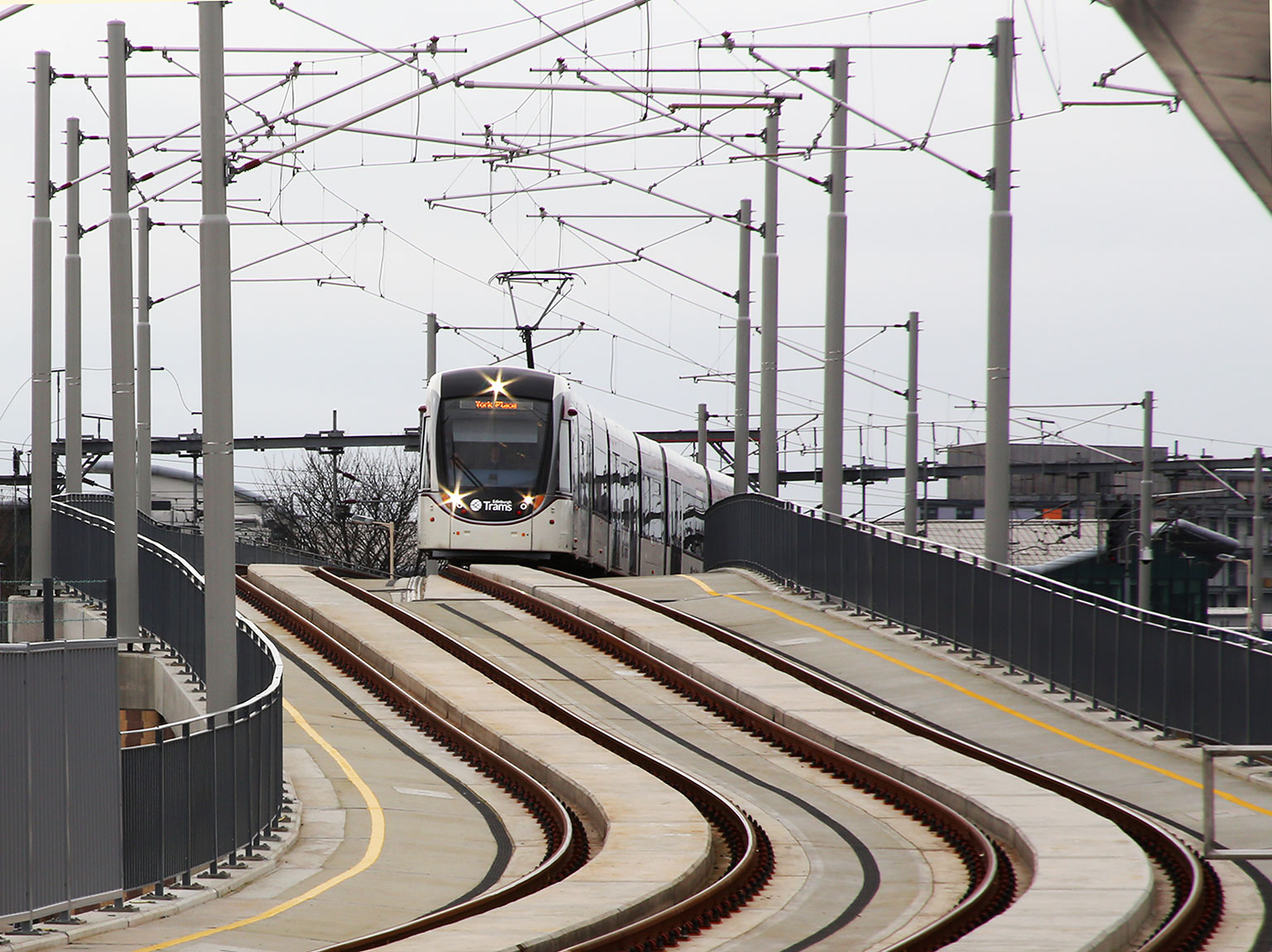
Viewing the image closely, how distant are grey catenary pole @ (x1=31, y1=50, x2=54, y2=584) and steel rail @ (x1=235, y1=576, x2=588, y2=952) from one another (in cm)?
429

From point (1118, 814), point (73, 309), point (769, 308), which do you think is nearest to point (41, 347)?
point (73, 309)

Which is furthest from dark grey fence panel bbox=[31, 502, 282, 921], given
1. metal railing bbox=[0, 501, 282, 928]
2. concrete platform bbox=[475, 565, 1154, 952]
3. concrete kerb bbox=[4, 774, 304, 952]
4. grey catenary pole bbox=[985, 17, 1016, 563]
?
grey catenary pole bbox=[985, 17, 1016, 563]

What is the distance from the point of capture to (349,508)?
298 feet

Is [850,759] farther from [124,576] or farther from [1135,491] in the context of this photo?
[1135,491]

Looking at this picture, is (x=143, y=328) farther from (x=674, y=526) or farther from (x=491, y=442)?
(x=674, y=526)

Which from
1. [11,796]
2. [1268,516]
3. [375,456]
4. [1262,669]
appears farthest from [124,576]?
[375,456]

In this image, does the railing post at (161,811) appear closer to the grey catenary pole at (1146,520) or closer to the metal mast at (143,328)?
the metal mast at (143,328)

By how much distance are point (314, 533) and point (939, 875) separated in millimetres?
81820

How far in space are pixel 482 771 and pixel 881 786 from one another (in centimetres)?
434

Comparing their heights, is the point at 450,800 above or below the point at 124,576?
below

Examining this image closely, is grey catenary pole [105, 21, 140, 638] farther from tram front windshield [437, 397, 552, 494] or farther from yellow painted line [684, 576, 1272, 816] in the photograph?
tram front windshield [437, 397, 552, 494]

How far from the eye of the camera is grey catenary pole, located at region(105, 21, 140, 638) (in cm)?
2012

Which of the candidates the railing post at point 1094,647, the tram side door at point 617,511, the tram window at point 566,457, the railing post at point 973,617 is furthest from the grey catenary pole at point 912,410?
the railing post at point 1094,647

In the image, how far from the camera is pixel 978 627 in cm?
2481
